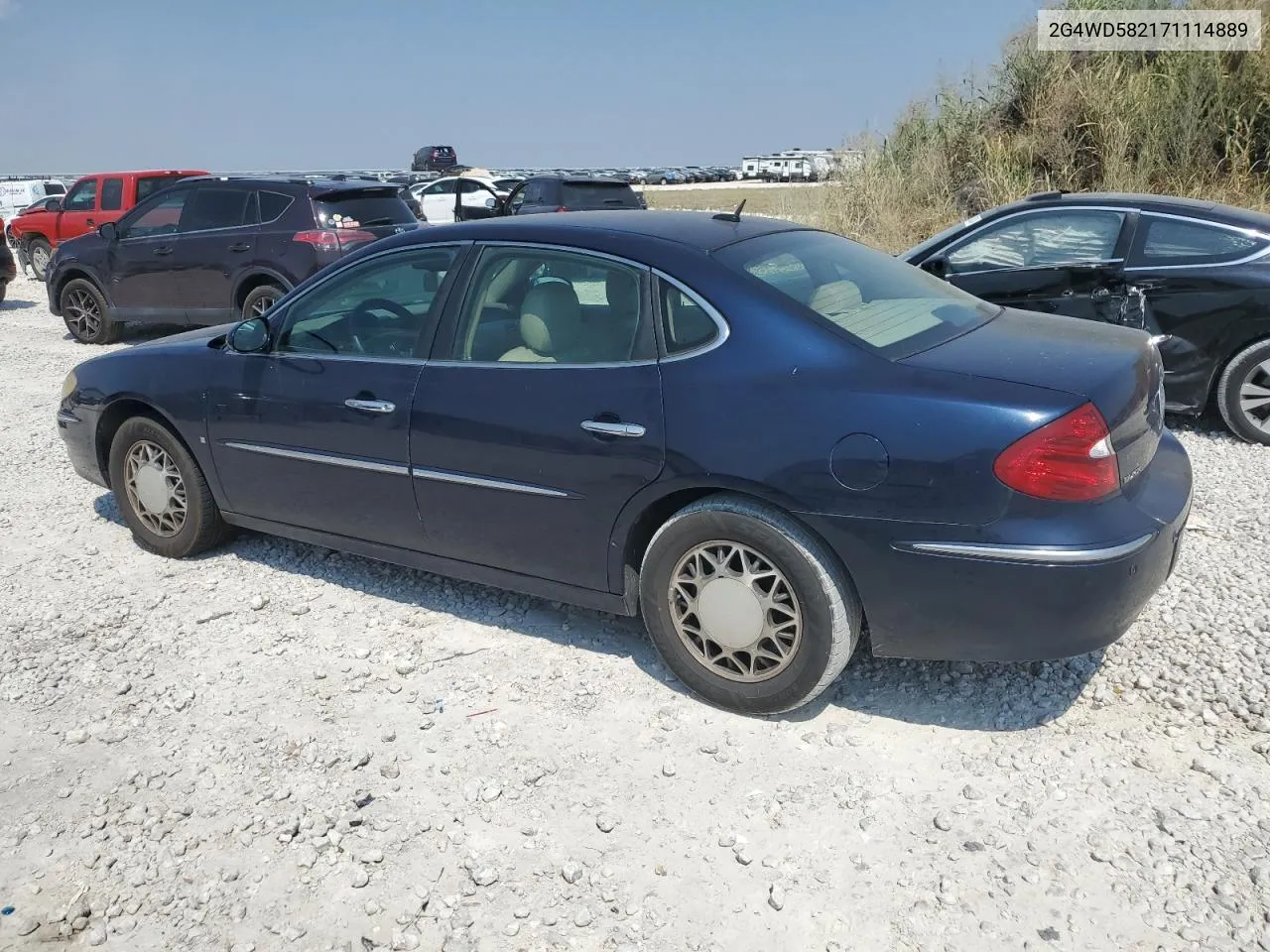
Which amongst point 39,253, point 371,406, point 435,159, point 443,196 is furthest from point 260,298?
point 435,159

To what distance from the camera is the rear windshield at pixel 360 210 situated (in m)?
10.5

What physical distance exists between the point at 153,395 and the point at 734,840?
351cm

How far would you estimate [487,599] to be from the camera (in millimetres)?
4582

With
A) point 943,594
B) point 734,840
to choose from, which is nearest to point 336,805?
point 734,840

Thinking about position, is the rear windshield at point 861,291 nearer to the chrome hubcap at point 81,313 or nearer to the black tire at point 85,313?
the black tire at point 85,313

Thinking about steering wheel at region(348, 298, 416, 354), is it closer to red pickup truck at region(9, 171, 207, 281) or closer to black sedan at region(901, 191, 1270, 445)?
black sedan at region(901, 191, 1270, 445)

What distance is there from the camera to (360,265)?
14.5 ft

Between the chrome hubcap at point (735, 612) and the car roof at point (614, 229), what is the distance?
1127mm

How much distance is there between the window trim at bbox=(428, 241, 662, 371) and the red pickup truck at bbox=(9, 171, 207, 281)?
500 inches

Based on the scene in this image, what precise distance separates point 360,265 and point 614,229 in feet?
3.94

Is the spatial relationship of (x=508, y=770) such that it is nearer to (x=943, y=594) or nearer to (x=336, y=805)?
(x=336, y=805)

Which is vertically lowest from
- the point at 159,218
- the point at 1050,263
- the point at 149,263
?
the point at 1050,263

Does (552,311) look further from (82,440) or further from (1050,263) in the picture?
(1050,263)

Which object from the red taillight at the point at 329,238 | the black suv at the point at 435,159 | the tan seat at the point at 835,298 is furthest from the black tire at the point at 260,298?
the black suv at the point at 435,159
